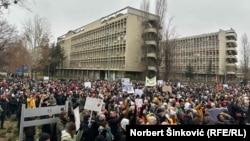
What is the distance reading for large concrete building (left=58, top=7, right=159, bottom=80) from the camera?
6316cm

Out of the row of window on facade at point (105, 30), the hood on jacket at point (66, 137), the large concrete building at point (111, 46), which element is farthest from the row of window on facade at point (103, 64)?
the hood on jacket at point (66, 137)

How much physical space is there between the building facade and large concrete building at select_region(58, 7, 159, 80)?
19540mm

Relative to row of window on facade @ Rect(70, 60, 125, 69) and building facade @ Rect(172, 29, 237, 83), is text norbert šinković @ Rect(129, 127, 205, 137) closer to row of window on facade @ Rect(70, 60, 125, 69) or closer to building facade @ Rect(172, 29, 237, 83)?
row of window on facade @ Rect(70, 60, 125, 69)

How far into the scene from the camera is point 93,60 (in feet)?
269

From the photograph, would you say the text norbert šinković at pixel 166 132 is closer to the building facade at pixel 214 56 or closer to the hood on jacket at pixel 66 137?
the hood on jacket at pixel 66 137

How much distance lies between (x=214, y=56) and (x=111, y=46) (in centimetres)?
3441

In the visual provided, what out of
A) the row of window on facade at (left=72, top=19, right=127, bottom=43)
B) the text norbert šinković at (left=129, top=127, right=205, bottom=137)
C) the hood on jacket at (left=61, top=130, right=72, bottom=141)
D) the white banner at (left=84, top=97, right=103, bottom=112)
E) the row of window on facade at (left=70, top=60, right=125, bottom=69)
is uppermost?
the row of window on facade at (left=72, top=19, right=127, bottom=43)

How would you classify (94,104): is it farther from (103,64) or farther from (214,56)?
(214,56)

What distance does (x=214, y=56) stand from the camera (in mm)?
87000

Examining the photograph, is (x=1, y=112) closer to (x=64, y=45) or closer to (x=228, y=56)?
(x=228, y=56)

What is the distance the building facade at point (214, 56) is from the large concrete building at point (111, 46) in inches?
769

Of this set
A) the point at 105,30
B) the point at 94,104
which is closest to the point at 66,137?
the point at 94,104

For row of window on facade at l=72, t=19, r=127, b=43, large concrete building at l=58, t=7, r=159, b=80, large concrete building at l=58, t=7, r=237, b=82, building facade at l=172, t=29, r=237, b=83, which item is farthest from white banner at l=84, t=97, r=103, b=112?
building facade at l=172, t=29, r=237, b=83

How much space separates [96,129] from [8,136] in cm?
531
